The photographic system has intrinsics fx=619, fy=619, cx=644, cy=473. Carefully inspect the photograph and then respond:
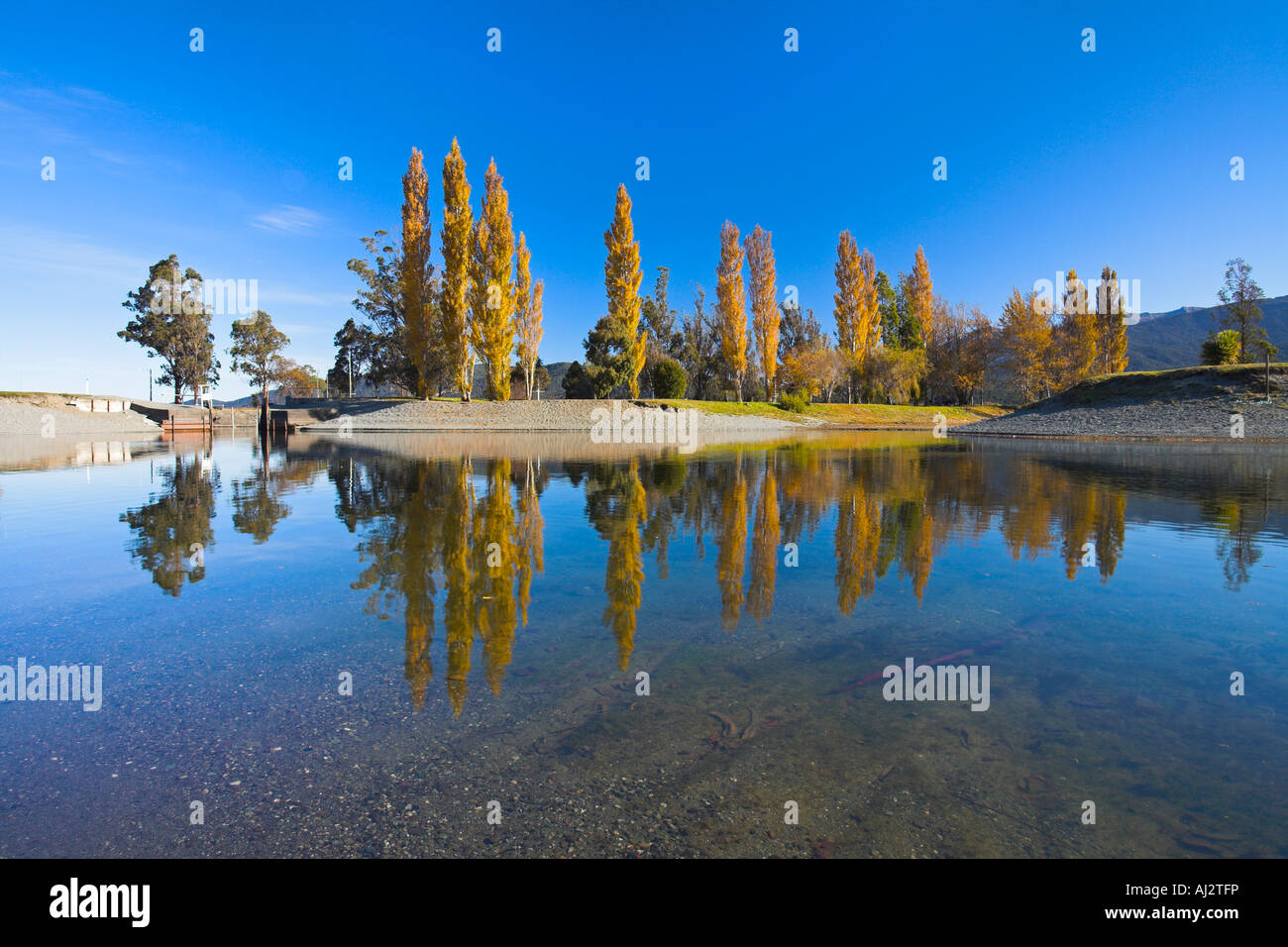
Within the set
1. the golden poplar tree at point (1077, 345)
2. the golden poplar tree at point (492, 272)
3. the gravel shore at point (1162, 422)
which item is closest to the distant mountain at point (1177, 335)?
the golden poplar tree at point (1077, 345)

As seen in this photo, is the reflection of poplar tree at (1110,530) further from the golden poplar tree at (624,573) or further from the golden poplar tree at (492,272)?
the golden poplar tree at (492,272)

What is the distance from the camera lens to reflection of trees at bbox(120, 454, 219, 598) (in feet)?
18.2

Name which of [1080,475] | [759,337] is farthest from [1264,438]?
[759,337]

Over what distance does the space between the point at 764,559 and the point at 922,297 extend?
63.2 meters

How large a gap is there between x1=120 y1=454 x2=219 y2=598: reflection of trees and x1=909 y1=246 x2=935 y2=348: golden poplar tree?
204 ft

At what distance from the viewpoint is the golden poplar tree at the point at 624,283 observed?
148 ft

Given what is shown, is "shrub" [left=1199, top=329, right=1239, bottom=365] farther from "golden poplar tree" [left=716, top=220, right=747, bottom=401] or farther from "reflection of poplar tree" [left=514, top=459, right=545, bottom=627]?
"reflection of poplar tree" [left=514, top=459, right=545, bottom=627]

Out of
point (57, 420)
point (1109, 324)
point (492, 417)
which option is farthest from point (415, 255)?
point (1109, 324)

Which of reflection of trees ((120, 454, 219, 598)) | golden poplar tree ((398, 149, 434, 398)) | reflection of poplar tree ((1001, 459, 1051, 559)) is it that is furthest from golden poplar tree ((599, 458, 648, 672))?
golden poplar tree ((398, 149, 434, 398))

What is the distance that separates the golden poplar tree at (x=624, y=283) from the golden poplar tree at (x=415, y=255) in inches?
502

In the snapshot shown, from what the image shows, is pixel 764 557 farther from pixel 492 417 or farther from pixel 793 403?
pixel 793 403

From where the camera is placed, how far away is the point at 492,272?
133 ft

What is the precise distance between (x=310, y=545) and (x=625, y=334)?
132 ft
